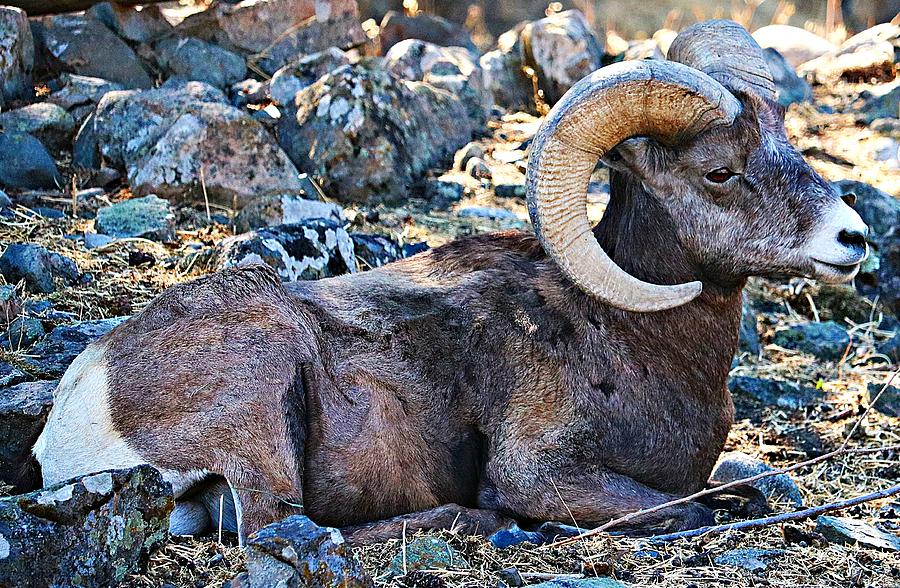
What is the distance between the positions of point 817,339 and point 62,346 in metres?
6.33

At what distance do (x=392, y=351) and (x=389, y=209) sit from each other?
5405 millimetres

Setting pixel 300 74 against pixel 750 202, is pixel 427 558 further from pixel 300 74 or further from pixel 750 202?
pixel 300 74

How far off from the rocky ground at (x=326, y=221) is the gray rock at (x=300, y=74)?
35mm

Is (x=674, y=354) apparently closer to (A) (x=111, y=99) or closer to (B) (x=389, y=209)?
(B) (x=389, y=209)

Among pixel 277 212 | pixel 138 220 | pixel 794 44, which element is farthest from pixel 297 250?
pixel 794 44

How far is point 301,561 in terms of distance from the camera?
11.9 ft

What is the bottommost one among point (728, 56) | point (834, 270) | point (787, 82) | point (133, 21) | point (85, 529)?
point (85, 529)

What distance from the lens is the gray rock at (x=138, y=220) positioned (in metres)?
8.29

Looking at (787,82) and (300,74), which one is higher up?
(787,82)

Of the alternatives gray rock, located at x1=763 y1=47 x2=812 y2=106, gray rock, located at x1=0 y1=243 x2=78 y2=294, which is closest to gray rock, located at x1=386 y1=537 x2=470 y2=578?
gray rock, located at x1=0 y1=243 x2=78 y2=294

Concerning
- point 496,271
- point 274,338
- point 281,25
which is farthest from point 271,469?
point 281,25

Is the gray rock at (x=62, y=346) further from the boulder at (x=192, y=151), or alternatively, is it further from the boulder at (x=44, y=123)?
the boulder at (x=44, y=123)

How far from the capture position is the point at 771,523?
5.12 meters

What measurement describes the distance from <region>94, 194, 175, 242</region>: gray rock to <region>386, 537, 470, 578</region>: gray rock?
4.50 metres
